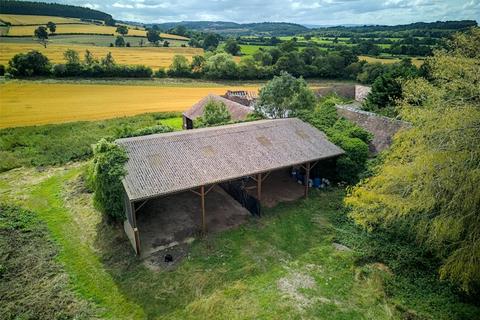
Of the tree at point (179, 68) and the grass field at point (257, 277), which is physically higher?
the tree at point (179, 68)

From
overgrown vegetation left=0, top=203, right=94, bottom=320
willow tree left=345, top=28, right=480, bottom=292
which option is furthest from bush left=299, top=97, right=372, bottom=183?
overgrown vegetation left=0, top=203, right=94, bottom=320

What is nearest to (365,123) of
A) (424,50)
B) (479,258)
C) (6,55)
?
(479,258)

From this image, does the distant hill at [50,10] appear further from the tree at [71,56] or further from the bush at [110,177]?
the bush at [110,177]

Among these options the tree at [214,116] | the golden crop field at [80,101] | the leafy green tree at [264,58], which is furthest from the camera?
the leafy green tree at [264,58]

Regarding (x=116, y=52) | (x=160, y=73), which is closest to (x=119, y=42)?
(x=116, y=52)

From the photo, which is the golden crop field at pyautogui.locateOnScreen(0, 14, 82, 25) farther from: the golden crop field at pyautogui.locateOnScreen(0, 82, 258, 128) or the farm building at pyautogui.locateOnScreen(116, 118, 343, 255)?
the farm building at pyautogui.locateOnScreen(116, 118, 343, 255)

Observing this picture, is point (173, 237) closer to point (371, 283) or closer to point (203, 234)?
point (203, 234)

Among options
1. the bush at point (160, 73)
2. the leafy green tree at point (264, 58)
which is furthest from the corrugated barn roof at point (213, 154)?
the leafy green tree at point (264, 58)
